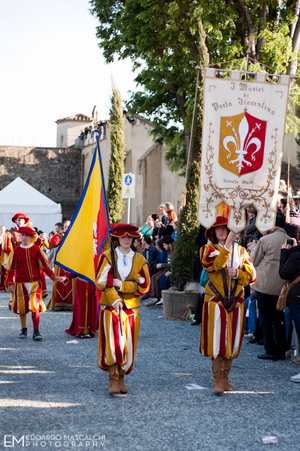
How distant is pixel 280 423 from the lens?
6.38m

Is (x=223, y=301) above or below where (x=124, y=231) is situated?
below

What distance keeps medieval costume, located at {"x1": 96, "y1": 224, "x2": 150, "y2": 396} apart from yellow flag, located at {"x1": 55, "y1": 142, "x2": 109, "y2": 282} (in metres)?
0.59

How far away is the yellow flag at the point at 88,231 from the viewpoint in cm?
830

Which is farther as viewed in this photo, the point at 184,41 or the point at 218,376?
the point at 184,41

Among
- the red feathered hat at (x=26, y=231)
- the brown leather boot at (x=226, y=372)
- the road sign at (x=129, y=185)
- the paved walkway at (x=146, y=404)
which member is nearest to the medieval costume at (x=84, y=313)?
the paved walkway at (x=146, y=404)

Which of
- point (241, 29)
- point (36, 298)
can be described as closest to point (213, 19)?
point (241, 29)

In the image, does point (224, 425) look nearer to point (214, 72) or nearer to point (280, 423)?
point (280, 423)

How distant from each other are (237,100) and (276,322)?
9.38 feet

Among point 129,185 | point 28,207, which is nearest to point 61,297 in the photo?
point 129,185

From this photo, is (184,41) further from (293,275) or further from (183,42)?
(293,275)

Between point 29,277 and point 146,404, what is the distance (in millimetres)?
4416

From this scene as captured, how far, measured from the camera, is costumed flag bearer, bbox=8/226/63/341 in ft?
35.9

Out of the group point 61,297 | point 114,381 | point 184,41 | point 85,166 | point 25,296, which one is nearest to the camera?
point 114,381

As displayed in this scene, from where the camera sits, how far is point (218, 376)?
741 cm
